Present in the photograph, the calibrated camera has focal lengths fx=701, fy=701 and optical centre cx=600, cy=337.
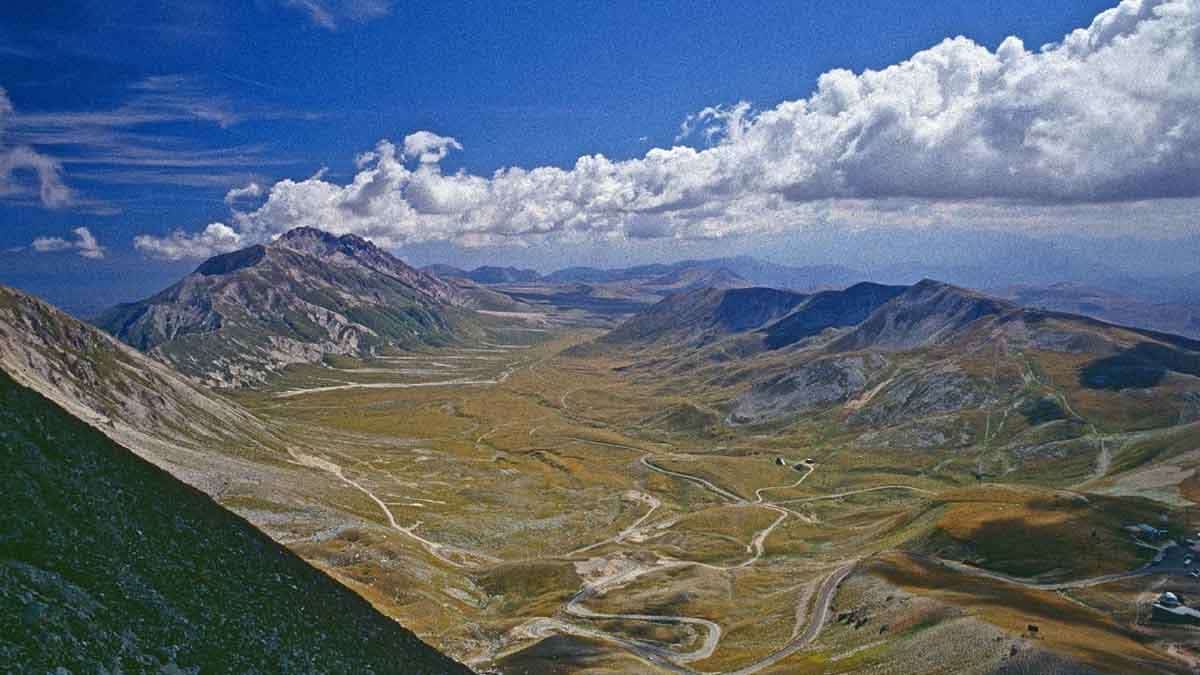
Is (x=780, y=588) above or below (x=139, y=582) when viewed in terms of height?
below

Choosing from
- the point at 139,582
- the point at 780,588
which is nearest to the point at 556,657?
the point at 780,588

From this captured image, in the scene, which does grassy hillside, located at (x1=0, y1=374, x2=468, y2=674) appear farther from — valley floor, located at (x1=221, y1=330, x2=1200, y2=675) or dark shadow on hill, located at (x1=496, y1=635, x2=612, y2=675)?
valley floor, located at (x1=221, y1=330, x2=1200, y2=675)

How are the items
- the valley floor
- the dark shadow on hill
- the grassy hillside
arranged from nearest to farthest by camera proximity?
the grassy hillside, the valley floor, the dark shadow on hill

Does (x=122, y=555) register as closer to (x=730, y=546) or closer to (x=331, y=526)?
(x=331, y=526)

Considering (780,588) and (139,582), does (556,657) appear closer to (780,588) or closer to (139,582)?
(780,588)

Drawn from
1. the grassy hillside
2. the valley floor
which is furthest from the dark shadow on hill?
the grassy hillside

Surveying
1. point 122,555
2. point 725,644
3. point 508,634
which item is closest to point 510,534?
point 508,634

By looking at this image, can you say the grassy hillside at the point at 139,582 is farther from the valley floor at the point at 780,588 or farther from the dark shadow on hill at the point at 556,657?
the valley floor at the point at 780,588

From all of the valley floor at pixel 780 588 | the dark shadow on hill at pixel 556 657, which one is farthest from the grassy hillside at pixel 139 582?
the valley floor at pixel 780 588
